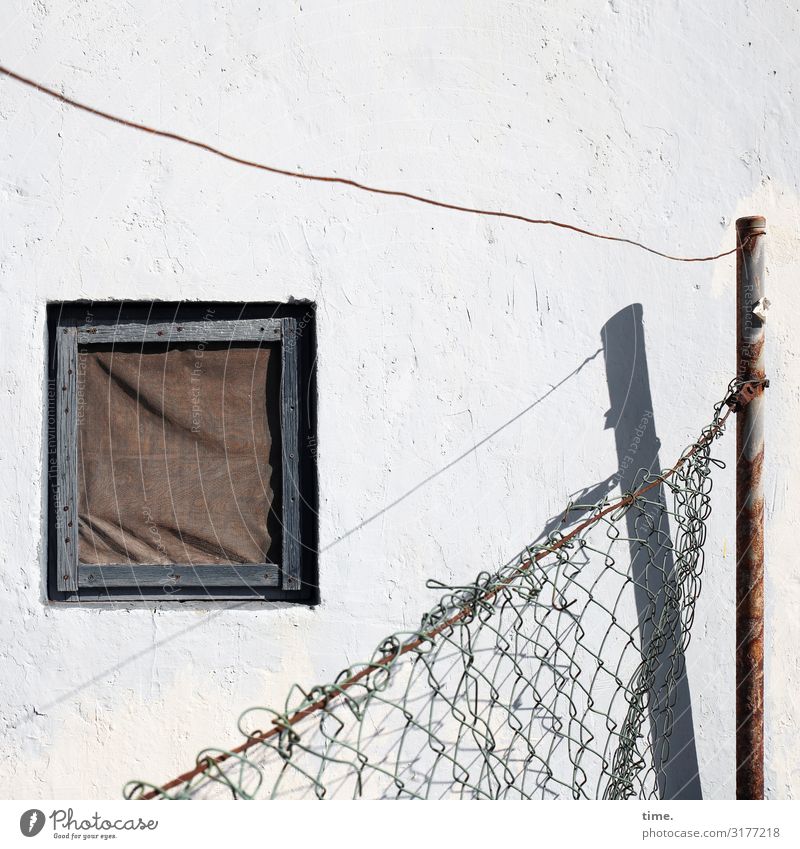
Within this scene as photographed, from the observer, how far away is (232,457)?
2.45 meters

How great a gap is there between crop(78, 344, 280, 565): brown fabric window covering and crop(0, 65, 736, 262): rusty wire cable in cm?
54

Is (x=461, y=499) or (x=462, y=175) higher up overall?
(x=462, y=175)

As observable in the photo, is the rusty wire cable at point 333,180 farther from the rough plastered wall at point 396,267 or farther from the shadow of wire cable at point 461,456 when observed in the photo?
the shadow of wire cable at point 461,456

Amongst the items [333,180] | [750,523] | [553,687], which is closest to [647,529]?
[750,523]

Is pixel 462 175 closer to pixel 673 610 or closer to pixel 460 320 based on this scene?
pixel 460 320

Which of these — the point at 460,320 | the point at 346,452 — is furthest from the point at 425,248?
the point at 346,452

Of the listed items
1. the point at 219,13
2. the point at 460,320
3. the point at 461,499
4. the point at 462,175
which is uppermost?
the point at 219,13

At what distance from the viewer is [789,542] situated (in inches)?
98.2

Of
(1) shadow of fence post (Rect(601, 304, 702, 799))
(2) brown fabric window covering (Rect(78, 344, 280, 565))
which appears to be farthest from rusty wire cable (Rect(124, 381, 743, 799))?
(2) brown fabric window covering (Rect(78, 344, 280, 565))

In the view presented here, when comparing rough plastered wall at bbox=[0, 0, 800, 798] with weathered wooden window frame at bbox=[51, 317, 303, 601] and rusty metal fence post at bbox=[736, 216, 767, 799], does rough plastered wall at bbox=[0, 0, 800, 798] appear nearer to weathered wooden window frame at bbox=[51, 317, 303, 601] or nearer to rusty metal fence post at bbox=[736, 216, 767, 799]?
weathered wooden window frame at bbox=[51, 317, 303, 601]

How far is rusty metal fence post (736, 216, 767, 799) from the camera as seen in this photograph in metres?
2.18

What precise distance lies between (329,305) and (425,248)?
0.34 meters

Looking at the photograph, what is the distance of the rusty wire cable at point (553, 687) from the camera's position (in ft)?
7.66

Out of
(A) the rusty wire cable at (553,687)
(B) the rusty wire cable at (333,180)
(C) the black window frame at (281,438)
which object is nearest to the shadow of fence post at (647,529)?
(A) the rusty wire cable at (553,687)
